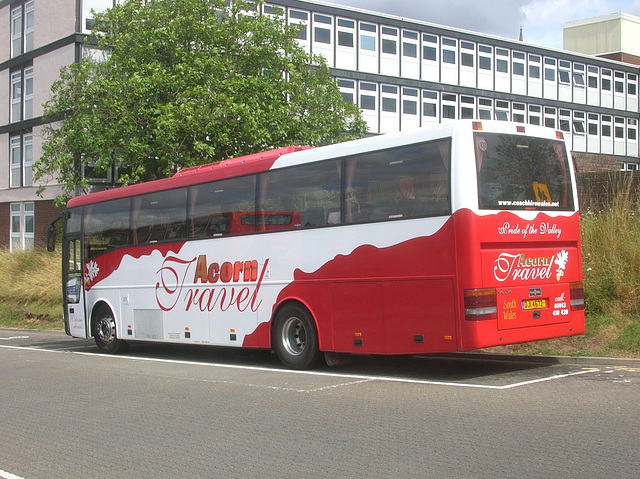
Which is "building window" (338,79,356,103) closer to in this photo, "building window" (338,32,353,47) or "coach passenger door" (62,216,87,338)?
"building window" (338,32,353,47)

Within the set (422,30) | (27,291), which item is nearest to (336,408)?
(27,291)

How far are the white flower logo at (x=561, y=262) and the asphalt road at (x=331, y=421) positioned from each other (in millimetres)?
1348

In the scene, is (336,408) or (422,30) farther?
(422,30)

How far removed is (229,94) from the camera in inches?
840

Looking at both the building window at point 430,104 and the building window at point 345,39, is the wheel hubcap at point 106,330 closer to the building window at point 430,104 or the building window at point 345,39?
the building window at point 345,39

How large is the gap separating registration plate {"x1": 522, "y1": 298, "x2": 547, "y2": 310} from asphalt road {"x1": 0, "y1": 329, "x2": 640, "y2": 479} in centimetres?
93

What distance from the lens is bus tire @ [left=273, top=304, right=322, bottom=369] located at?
460 inches

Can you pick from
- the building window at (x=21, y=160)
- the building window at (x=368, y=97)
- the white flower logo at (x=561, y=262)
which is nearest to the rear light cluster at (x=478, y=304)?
the white flower logo at (x=561, y=262)

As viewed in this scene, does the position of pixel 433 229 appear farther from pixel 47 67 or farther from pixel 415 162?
pixel 47 67

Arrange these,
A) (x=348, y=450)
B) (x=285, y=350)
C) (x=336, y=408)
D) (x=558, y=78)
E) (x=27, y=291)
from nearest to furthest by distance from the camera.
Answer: (x=348, y=450)
(x=336, y=408)
(x=285, y=350)
(x=27, y=291)
(x=558, y=78)

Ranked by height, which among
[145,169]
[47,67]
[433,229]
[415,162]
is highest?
[47,67]

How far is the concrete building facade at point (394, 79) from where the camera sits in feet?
113

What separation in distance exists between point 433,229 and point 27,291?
1994cm

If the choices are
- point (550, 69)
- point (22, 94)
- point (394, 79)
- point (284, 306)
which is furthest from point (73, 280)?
point (550, 69)
